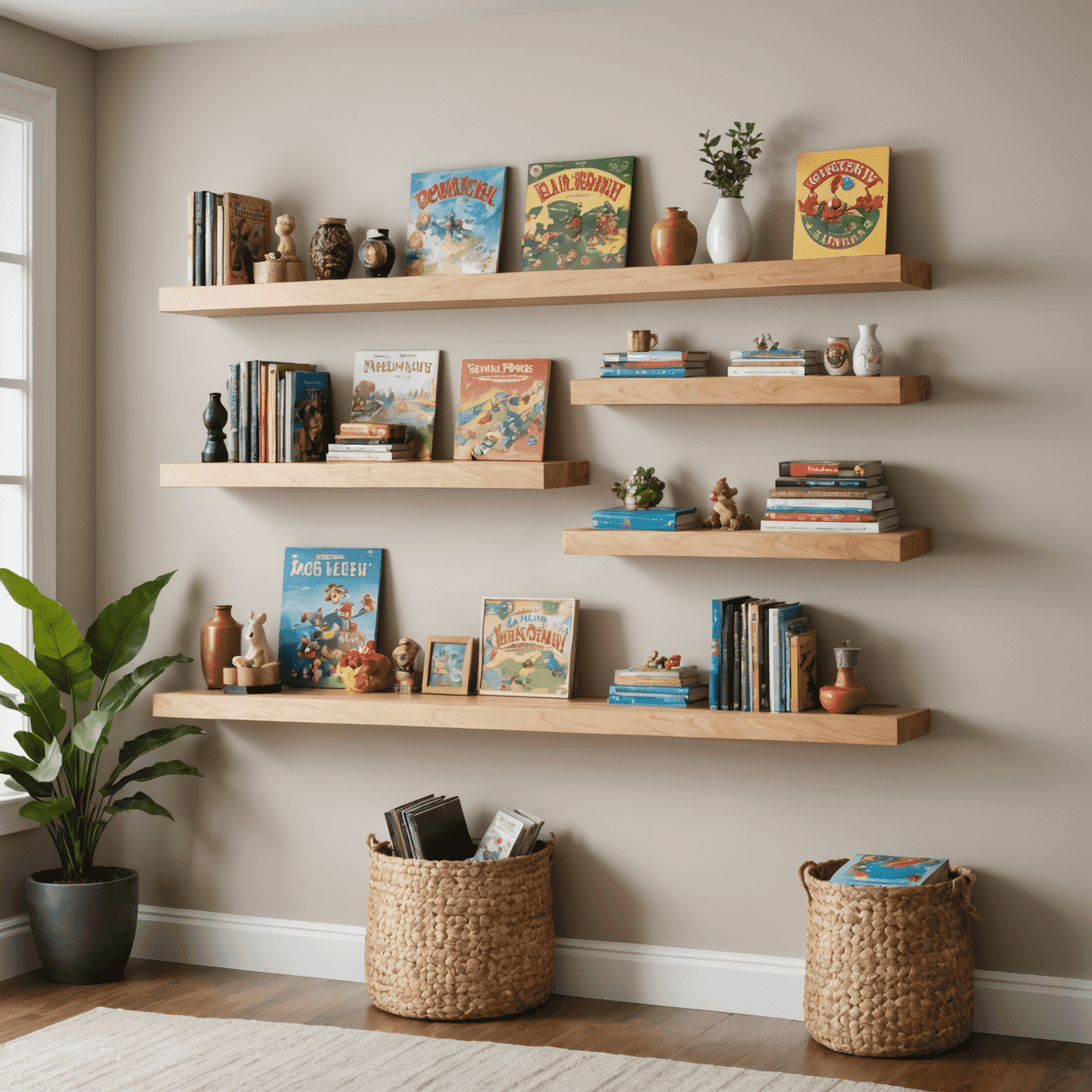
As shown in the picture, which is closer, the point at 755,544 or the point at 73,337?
the point at 755,544

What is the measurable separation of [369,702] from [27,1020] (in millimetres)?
1143

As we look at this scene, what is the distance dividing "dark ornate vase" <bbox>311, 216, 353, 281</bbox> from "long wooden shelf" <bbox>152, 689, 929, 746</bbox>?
1125 mm

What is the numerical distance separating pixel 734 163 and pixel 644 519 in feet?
2.91

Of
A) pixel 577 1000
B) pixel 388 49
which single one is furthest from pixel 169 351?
pixel 577 1000

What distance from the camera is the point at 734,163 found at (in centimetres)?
346

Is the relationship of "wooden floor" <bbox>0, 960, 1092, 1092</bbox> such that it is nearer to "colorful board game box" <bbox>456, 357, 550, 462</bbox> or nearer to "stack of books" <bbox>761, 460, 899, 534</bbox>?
"stack of books" <bbox>761, 460, 899, 534</bbox>

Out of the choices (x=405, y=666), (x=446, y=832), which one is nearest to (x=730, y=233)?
(x=405, y=666)

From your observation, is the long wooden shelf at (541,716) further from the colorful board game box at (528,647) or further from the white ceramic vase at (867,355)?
→ the white ceramic vase at (867,355)

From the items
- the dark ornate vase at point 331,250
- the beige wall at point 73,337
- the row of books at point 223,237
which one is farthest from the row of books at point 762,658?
the beige wall at point 73,337

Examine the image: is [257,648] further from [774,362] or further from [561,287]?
[774,362]

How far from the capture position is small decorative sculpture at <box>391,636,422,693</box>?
3.81m

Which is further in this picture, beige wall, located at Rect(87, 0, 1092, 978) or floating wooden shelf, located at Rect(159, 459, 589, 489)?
floating wooden shelf, located at Rect(159, 459, 589, 489)

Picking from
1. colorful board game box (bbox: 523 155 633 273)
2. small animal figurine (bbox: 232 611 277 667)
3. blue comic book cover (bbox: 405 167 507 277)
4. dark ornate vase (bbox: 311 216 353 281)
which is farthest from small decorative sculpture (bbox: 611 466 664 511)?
small animal figurine (bbox: 232 611 277 667)

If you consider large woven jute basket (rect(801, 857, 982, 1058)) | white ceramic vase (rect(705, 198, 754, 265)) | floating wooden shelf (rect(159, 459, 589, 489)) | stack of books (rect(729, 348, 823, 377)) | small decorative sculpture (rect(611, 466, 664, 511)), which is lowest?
large woven jute basket (rect(801, 857, 982, 1058))
